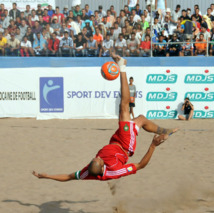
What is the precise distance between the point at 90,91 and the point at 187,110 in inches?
→ 154

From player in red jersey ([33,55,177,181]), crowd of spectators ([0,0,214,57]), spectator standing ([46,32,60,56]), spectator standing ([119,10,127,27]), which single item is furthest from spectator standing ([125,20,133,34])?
player in red jersey ([33,55,177,181])

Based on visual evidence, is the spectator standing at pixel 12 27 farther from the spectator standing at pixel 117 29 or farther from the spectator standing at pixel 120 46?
the spectator standing at pixel 120 46

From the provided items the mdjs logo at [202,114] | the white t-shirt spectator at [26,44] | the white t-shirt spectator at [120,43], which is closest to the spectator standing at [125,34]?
the white t-shirt spectator at [120,43]

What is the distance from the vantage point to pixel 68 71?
58.9 feet

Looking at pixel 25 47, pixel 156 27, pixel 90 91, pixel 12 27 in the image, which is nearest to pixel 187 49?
pixel 156 27

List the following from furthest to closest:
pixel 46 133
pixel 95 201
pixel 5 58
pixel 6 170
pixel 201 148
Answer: pixel 5 58 < pixel 46 133 < pixel 201 148 < pixel 6 170 < pixel 95 201

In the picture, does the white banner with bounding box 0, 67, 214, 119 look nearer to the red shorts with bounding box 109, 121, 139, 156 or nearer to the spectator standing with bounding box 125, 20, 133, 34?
the spectator standing with bounding box 125, 20, 133, 34

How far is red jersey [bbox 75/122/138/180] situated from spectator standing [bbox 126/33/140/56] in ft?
37.8

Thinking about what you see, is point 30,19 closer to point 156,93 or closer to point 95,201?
point 156,93

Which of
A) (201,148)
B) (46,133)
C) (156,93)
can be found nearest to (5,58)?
(46,133)

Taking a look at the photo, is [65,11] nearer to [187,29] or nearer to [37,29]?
[37,29]

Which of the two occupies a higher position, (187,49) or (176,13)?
(176,13)

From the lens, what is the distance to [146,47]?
1825 centimetres

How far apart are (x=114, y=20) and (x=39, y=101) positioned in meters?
4.67
